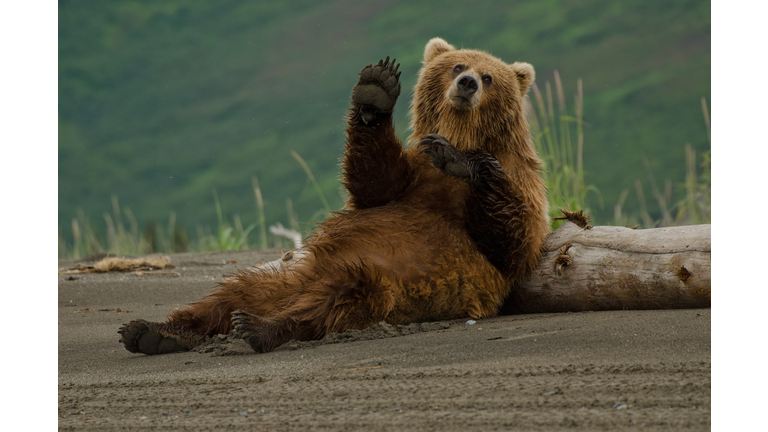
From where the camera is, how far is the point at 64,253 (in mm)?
9109

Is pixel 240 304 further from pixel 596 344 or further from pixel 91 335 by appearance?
pixel 596 344

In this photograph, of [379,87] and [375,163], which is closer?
[379,87]

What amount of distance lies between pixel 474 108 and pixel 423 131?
1.29 ft

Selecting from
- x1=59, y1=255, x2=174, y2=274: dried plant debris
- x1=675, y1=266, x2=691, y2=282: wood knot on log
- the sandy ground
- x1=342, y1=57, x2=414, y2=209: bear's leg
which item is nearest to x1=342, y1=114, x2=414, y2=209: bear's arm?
x1=342, y1=57, x2=414, y2=209: bear's leg

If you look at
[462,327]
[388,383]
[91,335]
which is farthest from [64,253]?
[388,383]

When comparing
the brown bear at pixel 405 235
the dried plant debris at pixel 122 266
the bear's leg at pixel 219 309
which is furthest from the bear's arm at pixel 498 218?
the dried plant debris at pixel 122 266

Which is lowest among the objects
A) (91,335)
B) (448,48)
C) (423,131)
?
(91,335)

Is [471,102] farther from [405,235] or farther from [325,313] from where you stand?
[325,313]

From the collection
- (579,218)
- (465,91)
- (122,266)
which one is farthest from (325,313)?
(122,266)

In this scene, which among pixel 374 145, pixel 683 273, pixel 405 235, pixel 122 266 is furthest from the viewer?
pixel 122 266

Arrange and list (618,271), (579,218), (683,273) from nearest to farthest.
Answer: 1. (683,273)
2. (618,271)
3. (579,218)

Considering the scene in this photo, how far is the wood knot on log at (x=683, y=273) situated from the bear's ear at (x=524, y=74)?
1.59 meters

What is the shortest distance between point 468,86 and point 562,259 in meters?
1.06

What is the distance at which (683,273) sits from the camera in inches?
125
